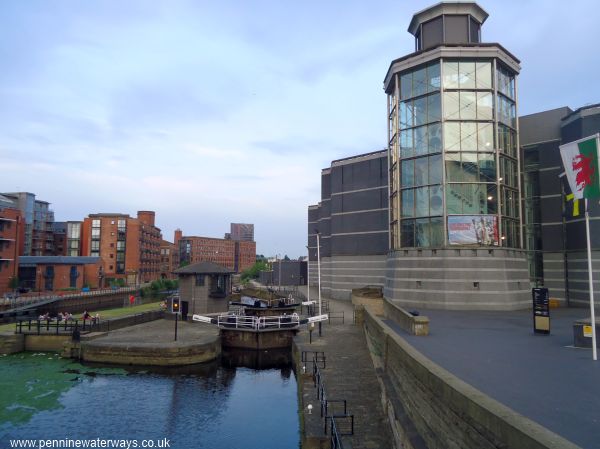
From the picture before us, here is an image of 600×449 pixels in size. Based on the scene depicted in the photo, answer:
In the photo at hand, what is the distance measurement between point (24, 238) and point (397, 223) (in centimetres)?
10741

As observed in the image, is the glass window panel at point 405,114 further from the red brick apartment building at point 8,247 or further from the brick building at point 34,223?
the brick building at point 34,223

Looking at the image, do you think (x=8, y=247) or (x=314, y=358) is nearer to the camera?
(x=314, y=358)

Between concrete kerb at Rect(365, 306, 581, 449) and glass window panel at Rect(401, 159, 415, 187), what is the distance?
93.4 feet

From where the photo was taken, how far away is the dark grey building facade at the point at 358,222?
56156 millimetres

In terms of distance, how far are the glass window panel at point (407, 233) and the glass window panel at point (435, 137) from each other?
6734mm

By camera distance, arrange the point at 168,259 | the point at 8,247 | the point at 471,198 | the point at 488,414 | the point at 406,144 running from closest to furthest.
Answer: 1. the point at 488,414
2. the point at 471,198
3. the point at 406,144
4. the point at 8,247
5. the point at 168,259

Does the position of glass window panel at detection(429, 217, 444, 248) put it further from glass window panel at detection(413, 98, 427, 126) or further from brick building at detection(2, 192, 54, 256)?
brick building at detection(2, 192, 54, 256)

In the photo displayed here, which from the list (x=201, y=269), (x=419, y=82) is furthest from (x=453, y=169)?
(x=201, y=269)

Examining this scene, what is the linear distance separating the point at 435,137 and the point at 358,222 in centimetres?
2378

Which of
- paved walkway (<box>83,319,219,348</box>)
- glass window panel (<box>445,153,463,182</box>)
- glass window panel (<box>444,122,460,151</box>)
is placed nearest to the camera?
paved walkway (<box>83,319,219,348</box>)

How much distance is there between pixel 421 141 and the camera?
122 ft

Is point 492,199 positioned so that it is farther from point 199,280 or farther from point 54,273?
point 54,273

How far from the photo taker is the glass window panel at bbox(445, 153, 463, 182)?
35.4 metres

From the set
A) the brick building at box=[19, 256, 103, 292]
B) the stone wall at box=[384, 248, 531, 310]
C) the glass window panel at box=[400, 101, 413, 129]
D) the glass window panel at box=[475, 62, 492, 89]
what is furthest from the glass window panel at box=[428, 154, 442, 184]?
the brick building at box=[19, 256, 103, 292]
